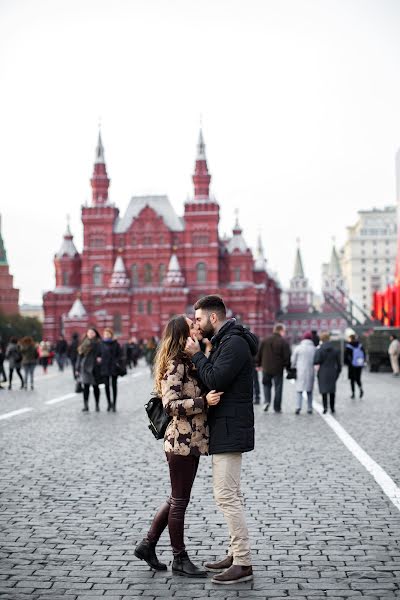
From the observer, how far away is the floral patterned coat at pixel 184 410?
5.32 m

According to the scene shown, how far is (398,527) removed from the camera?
6594 millimetres

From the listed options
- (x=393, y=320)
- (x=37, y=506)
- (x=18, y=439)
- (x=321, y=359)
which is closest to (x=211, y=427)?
(x=37, y=506)

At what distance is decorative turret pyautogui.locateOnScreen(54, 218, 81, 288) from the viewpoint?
297ft

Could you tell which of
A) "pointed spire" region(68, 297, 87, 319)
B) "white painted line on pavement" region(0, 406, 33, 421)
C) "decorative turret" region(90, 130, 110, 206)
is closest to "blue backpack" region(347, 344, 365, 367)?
"white painted line on pavement" region(0, 406, 33, 421)

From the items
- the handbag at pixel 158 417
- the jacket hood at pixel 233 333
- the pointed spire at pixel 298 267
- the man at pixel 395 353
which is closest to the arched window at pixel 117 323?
the man at pixel 395 353

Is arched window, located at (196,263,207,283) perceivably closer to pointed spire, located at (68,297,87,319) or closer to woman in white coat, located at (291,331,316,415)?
pointed spire, located at (68,297,87,319)

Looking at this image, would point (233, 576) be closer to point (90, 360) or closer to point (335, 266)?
point (90, 360)

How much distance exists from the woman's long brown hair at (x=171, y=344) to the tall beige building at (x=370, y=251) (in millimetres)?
150479

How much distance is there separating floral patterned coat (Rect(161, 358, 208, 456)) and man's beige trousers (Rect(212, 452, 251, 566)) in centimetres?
16

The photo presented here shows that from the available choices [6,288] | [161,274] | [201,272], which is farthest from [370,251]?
[161,274]

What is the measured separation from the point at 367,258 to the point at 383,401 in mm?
139062

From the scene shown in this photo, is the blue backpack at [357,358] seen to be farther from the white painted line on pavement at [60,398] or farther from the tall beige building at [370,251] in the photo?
the tall beige building at [370,251]

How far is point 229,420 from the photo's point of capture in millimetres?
5340

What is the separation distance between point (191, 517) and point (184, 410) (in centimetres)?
215
